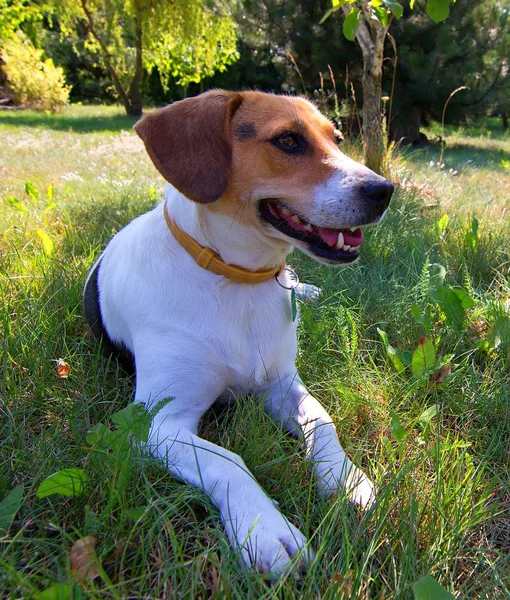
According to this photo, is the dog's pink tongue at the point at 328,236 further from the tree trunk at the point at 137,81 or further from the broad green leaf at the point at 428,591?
the tree trunk at the point at 137,81

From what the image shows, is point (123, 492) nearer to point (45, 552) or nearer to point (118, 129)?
point (45, 552)

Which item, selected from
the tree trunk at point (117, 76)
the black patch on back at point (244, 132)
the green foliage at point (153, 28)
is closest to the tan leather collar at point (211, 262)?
the black patch on back at point (244, 132)

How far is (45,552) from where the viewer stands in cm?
116

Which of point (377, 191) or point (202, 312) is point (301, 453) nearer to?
point (202, 312)

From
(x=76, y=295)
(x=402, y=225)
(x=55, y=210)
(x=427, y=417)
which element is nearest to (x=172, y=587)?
(x=427, y=417)

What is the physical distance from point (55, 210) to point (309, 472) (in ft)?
10.5

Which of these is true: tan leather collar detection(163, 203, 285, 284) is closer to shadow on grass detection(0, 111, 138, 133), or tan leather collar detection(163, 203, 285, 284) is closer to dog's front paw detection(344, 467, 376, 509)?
dog's front paw detection(344, 467, 376, 509)

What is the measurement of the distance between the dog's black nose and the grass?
23.6 inches

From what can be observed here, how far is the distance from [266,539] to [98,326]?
1326 millimetres

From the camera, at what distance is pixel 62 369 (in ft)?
6.41

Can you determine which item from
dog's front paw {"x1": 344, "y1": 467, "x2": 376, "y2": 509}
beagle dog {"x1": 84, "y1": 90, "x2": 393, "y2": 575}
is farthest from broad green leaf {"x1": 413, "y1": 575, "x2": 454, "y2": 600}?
beagle dog {"x1": 84, "y1": 90, "x2": 393, "y2": 575}

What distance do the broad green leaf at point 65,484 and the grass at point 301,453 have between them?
48 mm

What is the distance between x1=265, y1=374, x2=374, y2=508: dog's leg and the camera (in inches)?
57.0

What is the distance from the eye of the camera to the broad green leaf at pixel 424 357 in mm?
1889
